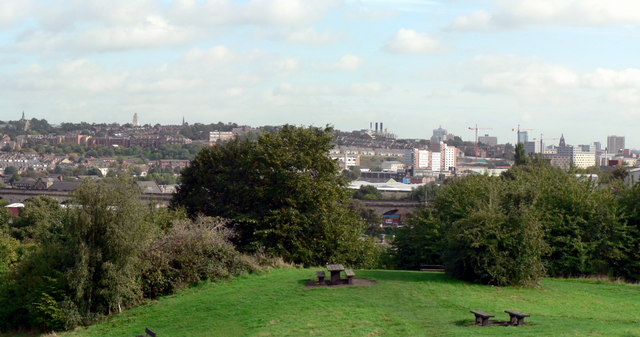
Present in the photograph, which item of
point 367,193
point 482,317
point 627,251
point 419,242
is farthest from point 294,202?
point 367,193

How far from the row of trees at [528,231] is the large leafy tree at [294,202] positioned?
10.3 feet

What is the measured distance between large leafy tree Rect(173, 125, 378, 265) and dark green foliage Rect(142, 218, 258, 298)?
4148mm

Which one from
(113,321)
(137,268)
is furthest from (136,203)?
(113,321)

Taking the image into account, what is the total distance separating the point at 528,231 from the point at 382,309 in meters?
5.72

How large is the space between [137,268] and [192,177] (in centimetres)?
1645

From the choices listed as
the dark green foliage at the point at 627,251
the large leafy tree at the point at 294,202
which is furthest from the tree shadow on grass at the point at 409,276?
the dark green foliage at the point at 627,251

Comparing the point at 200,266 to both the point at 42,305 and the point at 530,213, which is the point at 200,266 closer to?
the point at 42,305

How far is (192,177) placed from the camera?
40219 millimetres

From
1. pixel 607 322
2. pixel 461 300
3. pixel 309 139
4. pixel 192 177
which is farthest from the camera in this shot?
pixel 192 177

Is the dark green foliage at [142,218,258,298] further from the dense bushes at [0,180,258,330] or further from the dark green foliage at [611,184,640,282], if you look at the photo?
the dark green foliage at [611,184,640,282]

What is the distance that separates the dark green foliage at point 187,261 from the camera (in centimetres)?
2438

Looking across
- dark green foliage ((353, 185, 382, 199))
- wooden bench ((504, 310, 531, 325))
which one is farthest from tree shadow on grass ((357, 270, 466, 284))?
dark green foliage ((353, 185, 382, 199))

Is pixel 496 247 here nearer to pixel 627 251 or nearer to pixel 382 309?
pixel 382 309

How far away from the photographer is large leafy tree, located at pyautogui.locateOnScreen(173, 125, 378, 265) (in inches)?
1209
